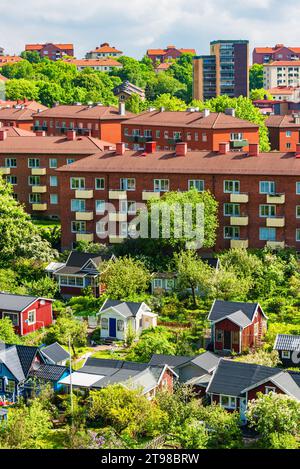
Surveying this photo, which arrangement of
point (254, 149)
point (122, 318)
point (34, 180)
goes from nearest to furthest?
point (122, 318) < point (254, 149) < point (34, 180)

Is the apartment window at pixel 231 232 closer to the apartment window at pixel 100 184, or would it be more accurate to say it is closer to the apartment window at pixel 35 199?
the apartment window at pixel 100 184

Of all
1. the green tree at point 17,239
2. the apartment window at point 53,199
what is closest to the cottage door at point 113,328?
the green tree at point 17,239

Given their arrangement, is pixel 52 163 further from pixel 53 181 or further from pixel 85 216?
pixel 85 216

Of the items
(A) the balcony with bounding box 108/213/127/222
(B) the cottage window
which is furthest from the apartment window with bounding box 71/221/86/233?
(B) the cottage window

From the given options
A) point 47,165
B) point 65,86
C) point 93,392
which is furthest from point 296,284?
point 65,86

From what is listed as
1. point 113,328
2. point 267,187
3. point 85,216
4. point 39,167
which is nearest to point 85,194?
point 85,216

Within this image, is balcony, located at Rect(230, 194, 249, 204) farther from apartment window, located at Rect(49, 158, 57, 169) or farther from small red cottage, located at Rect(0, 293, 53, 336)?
apartment window, located at Rect(49, 158, 57, 169)
